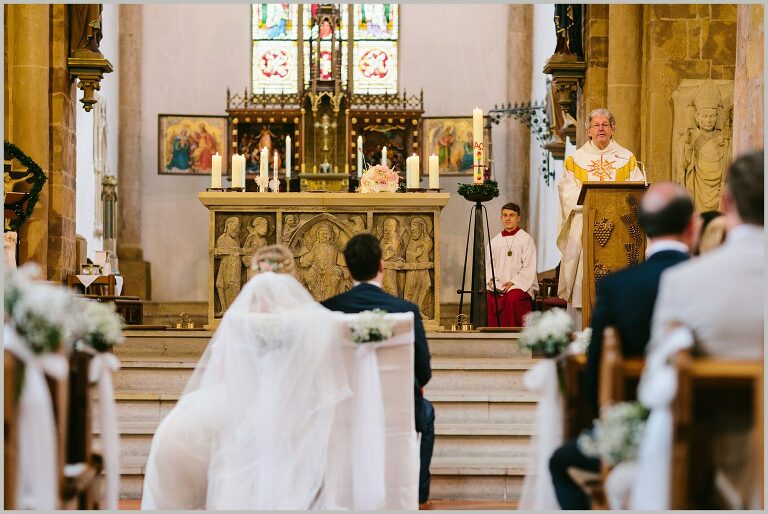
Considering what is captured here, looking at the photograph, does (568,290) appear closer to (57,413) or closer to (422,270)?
(422,270)

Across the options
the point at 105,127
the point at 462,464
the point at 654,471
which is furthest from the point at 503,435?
the point at 105,127

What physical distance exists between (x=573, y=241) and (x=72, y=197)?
5.28 m

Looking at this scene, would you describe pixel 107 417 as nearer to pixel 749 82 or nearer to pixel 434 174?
pixel 749 82

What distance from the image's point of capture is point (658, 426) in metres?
3.74

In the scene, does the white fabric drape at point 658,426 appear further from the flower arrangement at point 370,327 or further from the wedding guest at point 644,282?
the flower arrangement at point 370,327

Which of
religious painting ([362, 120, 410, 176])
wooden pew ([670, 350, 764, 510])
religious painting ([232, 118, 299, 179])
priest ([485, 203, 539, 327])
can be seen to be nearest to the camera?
wooden pew ([670, 350, 764, 510])

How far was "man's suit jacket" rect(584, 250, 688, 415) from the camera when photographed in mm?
4359

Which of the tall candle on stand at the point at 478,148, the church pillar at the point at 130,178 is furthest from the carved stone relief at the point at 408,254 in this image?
the church pillar at the point at 130,178

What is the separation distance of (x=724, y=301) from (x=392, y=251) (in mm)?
7110

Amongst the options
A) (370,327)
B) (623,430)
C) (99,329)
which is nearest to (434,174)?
(370,327)

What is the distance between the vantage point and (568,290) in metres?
10.0

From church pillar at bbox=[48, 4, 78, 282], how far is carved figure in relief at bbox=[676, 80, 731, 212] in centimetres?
591

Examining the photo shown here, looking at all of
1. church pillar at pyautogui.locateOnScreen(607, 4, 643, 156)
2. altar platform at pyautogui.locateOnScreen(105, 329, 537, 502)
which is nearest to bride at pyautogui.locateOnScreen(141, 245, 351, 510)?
altar platform at pyautogui.locateOnScreen(105, 329, 537, 502)

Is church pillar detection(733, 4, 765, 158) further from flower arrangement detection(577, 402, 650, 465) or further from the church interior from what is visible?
flower arrangement detection(577, 402, 650, 465)
